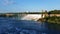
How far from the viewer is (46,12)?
7906 cm

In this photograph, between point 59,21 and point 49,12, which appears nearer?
point 59,21

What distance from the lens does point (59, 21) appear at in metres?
55.8

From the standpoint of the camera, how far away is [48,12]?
3312 inches

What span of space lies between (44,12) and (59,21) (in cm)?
2596

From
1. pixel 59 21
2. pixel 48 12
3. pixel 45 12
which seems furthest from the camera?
pixel 48 12

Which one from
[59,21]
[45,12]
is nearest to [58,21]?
[59,21]

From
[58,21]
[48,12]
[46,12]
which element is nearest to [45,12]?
[46,12]

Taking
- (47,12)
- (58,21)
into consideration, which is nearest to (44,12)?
(47,12)

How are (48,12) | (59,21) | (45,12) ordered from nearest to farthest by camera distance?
(59,21) → (45,12) → (48,12)

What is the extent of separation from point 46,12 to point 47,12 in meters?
1.92

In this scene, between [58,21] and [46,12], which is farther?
[46,12]

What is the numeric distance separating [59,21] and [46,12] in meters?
23.6

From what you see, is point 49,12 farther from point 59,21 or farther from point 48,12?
point 59,21

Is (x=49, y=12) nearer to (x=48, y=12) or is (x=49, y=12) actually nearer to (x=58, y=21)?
(x=48, y=12)
